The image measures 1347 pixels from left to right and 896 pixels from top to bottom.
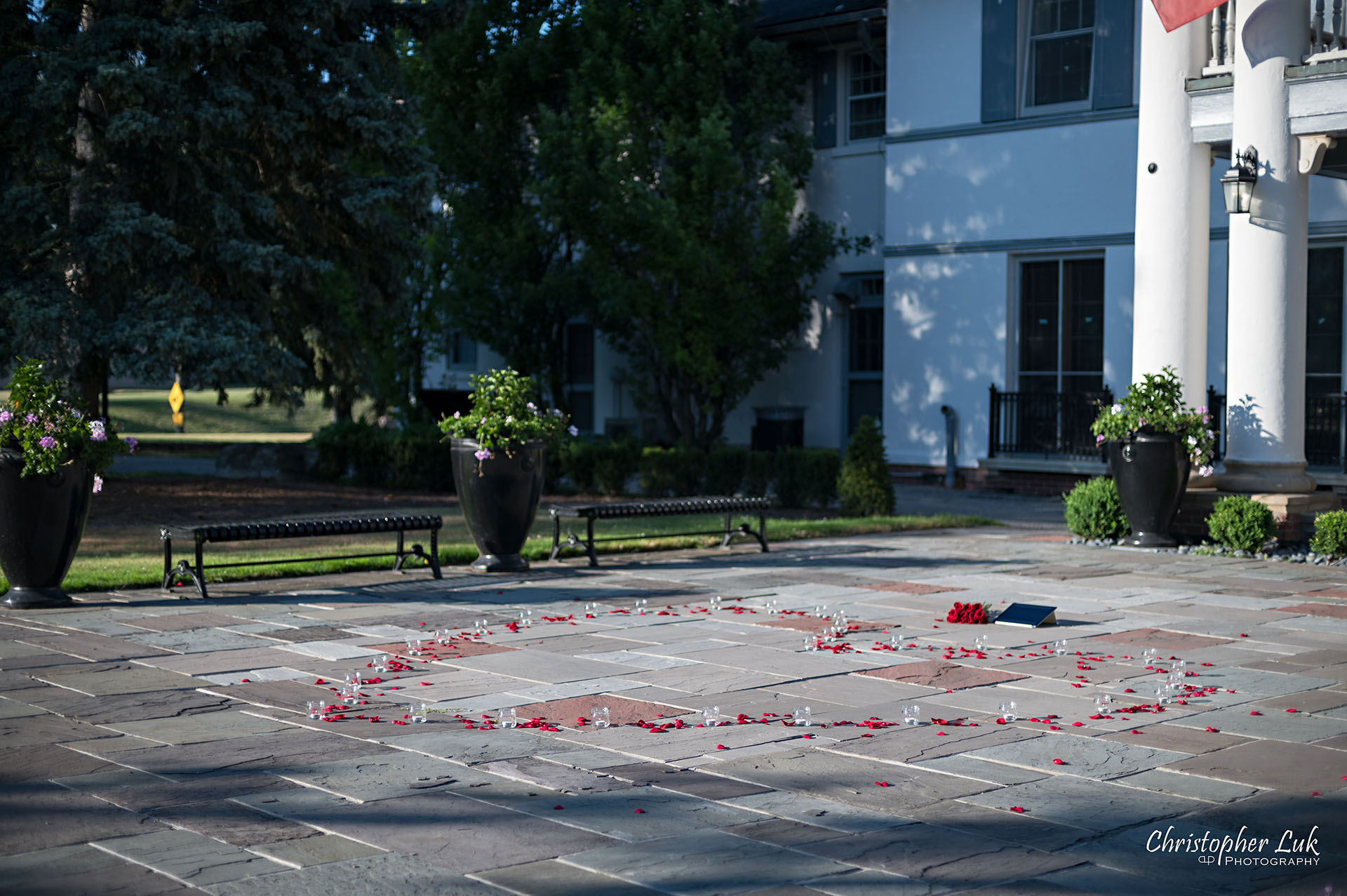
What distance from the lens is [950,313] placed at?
2144cm

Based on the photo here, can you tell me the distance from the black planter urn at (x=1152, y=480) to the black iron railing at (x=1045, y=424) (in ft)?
17.8

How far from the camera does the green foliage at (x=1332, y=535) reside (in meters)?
12.7

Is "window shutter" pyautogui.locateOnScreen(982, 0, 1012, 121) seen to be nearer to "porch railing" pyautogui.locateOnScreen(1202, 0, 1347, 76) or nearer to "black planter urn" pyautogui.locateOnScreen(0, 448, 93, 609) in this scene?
"porch railing" pyautogui.locateOnScreen(1202, 0, 1347, 76)

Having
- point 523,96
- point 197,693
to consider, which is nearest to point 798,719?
point 197,693

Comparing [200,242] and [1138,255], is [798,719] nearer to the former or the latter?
[1138,255]

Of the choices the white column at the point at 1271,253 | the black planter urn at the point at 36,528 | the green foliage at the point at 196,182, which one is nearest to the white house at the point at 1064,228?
the white column at the point at 1271,253

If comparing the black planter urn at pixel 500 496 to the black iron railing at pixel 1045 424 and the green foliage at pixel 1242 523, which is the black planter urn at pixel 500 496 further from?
the black iron railing at pixel 1045 424

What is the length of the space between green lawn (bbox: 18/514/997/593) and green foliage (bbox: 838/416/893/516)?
0.27 metres

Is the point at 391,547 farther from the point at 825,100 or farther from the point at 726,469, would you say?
the point at 825,100

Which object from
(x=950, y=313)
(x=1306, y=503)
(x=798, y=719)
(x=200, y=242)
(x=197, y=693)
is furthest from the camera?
(x=950, y=313)

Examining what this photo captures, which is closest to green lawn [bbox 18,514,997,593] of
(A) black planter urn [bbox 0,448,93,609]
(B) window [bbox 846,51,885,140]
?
(A) black planter urn [bbox 0,448,93,609]

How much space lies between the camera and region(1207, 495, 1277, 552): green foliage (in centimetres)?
1313

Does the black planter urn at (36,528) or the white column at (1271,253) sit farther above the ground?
the white column at (1271,253)

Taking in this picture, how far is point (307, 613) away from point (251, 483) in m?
13.4
